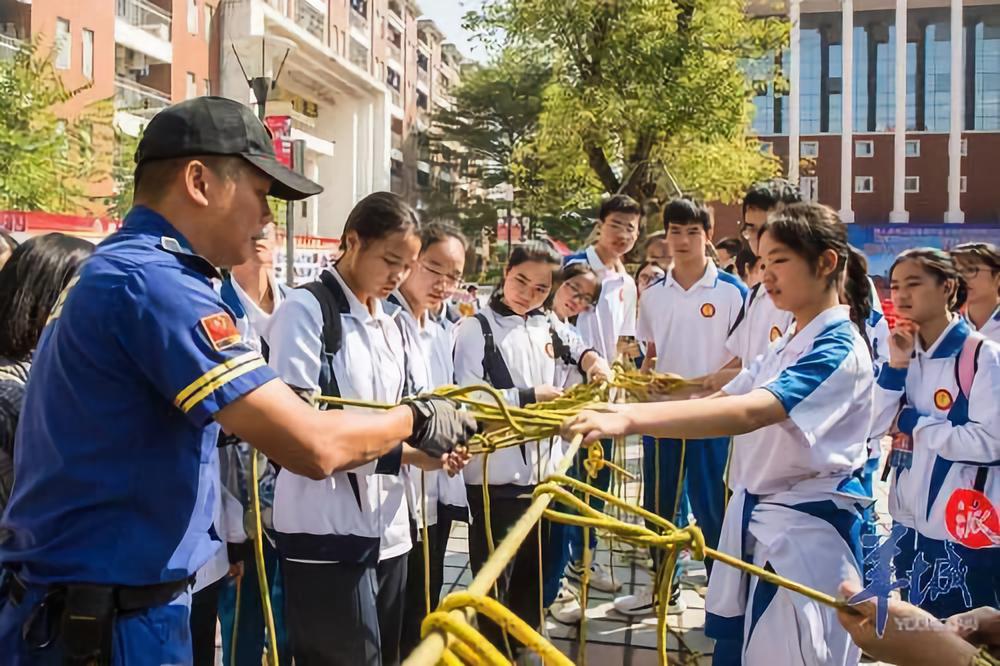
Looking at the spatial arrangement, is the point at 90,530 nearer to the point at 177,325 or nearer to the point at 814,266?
the point at 177,325

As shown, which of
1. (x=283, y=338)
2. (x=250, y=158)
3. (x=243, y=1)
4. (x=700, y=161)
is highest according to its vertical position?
(x=243, y=1)

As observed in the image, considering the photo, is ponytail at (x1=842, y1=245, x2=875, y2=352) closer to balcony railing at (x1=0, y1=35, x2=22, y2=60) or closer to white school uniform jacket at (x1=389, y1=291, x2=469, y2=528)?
white school uniform jacket at (x1=389, y1=291, x2=469, y2=528)

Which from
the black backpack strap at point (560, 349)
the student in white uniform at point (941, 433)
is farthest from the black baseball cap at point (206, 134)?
the student in white uniform at point (941, 433)

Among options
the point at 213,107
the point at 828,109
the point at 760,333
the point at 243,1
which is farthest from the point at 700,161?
the point at 828,109

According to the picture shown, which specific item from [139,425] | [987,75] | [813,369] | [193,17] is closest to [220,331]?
[139,425]

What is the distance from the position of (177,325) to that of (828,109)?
1750 inches

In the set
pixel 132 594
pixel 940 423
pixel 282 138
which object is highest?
pixel 282 138

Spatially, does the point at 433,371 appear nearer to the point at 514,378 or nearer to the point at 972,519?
the point at 514,378

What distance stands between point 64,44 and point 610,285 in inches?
697

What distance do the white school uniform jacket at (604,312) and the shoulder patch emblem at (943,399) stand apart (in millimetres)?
1930

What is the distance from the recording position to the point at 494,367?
3236 mm

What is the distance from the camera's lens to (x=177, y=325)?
137cm

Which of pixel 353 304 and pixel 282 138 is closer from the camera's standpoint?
Result: pixel 353 304

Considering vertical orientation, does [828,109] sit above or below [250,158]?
above
